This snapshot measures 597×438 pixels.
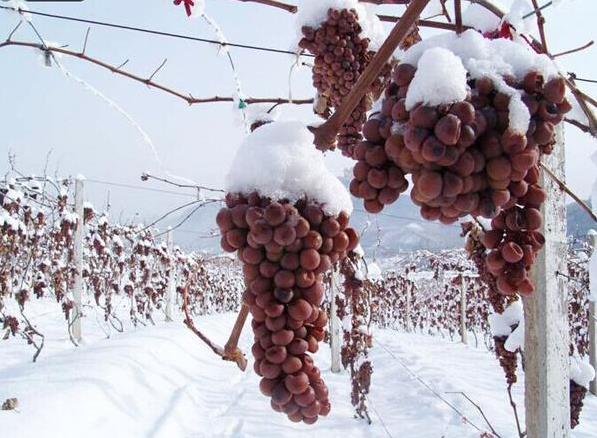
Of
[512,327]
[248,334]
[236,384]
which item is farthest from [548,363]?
[248,334]

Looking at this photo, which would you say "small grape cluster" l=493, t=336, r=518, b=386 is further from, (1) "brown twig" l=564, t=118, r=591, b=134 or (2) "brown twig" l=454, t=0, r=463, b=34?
(2) "brown twig" l=454, t=0, r=463, b=34

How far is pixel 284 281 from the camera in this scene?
62cm

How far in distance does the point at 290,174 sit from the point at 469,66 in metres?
0.24

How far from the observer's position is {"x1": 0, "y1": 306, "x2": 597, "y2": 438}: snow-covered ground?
191 inches

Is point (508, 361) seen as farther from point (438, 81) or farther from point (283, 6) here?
point (438, 81)

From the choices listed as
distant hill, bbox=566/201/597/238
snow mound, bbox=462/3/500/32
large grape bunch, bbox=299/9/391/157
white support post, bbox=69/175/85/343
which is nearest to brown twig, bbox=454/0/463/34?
snow mound, bbox=462/3/500/32

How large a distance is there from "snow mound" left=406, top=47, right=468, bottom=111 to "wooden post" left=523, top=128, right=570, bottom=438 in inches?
49.2

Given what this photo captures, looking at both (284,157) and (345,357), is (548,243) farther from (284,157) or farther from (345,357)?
(345,357)

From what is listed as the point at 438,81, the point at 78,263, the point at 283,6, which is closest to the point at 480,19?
the point at 438,81

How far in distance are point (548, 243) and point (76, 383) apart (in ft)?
16.5

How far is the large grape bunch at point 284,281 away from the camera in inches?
24.1

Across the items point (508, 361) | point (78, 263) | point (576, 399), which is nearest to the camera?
point (508, 361)

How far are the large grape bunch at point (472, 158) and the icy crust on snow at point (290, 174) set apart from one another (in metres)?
0.07

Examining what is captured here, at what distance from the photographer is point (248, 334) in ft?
47.8
